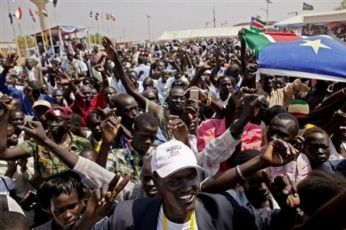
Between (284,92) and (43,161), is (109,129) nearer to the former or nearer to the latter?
(43,161)

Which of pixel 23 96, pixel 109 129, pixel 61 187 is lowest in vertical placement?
pixel 23 96

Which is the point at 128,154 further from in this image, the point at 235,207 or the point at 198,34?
the point at 198,34

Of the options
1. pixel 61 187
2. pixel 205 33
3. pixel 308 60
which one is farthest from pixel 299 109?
pixel 205 33

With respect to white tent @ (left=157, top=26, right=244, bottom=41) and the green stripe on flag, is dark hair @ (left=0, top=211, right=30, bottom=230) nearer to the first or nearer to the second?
the green stripe on flag

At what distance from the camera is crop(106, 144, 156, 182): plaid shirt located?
2652 mm

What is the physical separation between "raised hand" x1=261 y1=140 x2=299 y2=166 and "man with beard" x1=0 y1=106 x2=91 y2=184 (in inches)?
57.7

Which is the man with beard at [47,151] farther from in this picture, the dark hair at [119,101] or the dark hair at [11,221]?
the dark hair at [11,221]

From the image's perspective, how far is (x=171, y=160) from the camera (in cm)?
180

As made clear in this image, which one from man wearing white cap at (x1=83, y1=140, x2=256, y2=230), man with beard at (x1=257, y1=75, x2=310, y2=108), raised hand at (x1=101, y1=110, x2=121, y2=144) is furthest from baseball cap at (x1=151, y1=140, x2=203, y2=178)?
man with beard at (x1=257, y1=75, x2=310, y2=108)

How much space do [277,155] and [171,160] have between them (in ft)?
1.62

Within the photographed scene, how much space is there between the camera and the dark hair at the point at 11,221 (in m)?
1.84

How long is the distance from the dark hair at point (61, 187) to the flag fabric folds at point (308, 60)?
2.46 meters

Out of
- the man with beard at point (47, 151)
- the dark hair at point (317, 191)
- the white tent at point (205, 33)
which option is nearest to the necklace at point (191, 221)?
the dark hair at point (317, 191)

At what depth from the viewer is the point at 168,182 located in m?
1.81
